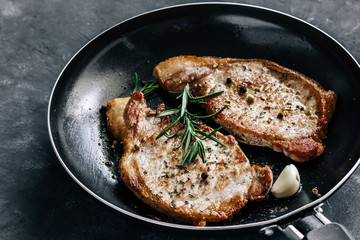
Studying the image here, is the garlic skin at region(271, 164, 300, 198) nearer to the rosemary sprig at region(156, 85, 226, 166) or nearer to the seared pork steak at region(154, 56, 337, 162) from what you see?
the seared pork steak at region(154, 56, 337, 162)

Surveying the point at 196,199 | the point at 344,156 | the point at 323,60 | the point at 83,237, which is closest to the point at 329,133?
the point at 344,156

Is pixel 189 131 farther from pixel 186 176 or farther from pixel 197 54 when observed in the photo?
pixel 197 54

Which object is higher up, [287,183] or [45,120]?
[287,183]

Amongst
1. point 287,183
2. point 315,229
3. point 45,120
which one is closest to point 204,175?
point 287,183

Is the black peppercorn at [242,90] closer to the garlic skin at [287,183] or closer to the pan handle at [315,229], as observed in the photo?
the garlic skin at [287,183]

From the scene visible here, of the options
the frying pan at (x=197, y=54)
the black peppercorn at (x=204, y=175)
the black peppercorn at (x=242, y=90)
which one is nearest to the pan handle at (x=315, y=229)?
the frying pan at (x=197, y=54)

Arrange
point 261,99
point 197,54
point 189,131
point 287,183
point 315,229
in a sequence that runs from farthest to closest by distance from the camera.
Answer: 1. point 197,54
2. point 261,99
3. point 189,131
4. point 287,183
5. point 315,229
